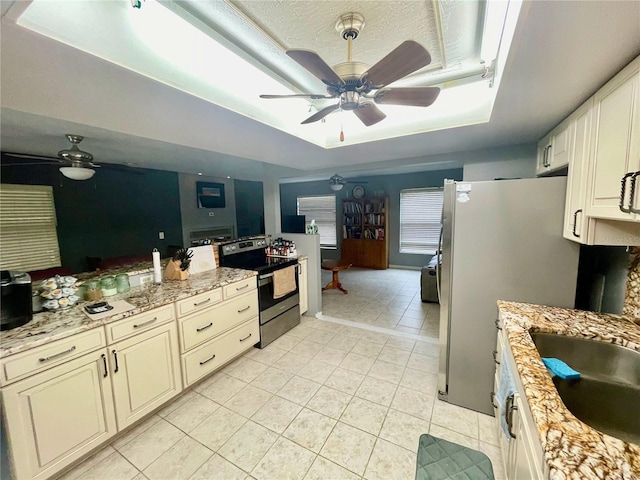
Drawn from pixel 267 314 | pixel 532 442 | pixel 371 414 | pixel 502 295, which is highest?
pixel 502 295

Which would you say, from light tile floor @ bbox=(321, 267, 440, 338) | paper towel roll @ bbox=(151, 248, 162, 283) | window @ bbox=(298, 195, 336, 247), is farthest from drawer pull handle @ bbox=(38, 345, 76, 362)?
window @ bbox=(298, 195, 336, 247)

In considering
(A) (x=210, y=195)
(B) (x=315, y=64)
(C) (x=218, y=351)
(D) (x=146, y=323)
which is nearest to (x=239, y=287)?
(C) (x=218, y=351)

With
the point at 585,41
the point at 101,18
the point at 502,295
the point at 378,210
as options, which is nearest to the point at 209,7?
the point at 101,18

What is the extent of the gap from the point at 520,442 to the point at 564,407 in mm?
318

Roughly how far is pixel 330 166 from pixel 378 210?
2.82 meters

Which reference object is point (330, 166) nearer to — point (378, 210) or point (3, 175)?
point (378, 210)

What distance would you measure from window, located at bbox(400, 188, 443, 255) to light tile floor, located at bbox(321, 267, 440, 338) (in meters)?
0.80

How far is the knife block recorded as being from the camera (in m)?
2.46

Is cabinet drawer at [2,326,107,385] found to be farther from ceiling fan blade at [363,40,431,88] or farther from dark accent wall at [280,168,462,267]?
dark accent wall at [280,168,462,267]

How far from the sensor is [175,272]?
2.46 metres

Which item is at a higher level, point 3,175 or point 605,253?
point 3,175

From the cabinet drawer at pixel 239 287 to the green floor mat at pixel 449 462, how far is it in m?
1.94

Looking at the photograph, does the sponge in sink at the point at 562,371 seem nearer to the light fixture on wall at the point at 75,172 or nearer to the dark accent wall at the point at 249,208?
the light fixture on wall at the point at 75,172

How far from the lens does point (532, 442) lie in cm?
91
